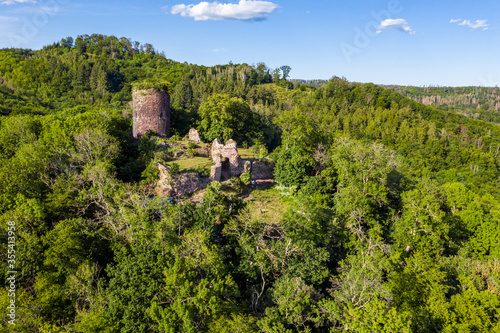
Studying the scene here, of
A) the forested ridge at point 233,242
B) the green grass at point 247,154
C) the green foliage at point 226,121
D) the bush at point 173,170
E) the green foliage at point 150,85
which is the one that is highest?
the green foliage at point 150,85

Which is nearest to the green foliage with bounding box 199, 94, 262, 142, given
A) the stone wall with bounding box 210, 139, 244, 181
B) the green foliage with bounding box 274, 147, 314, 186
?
the stone wall with bounding box 210, 139, 244, 181

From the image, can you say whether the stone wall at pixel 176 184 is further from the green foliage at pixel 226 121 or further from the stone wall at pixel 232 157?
the green foliage at pixel 226 121

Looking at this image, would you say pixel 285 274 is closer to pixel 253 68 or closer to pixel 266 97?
pixel 266 97

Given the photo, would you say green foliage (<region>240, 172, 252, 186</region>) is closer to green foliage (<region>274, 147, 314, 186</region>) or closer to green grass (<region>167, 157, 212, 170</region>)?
green grass (<region>167, 157, 212, 170</region>)

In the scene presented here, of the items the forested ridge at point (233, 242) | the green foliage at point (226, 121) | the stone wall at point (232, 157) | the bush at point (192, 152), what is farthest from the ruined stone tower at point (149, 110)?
the stone wall at point (232, 157)

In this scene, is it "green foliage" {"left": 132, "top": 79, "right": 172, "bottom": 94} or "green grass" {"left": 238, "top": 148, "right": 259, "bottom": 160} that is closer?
"green foliage" {"left": 132, "top": 79, "right": 172, "bottom": 94}

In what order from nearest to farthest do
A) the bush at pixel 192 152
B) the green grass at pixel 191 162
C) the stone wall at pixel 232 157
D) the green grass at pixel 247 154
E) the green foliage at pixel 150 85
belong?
the green grass at pixel 191 162 → the stone wall at pixel 232 157 → the bush at pixel 192 152 → the green foliage at pixel 150 85 → the green grass at pixel 247 154
